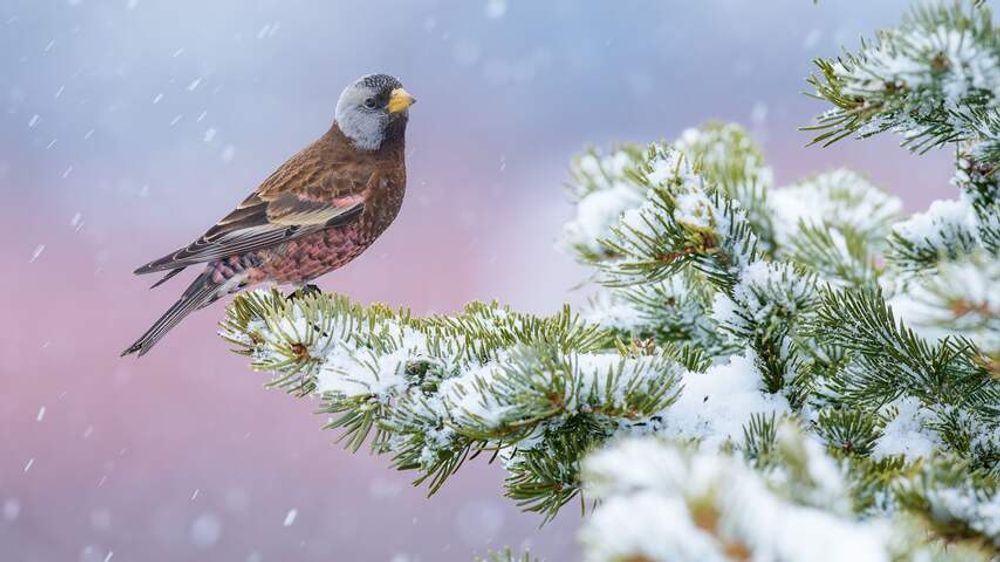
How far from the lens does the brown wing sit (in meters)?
2.32

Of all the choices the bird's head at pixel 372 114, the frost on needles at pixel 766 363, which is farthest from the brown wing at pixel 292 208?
the frost on needles at pixel 766 363

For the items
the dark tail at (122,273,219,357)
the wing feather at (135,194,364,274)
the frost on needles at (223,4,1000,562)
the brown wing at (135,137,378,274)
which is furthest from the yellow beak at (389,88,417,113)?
the frost on needles at (223,4,1000,562)

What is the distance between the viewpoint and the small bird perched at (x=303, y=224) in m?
2.30

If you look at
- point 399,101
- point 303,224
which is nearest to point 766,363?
point 303,224

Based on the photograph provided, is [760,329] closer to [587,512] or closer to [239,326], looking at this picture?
[587,512]

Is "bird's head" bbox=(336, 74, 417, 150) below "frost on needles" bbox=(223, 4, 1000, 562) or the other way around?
the other way around

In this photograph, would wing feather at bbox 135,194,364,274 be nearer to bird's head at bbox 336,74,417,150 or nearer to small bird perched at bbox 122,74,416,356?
small bird perched at bbox 122,74,416,356

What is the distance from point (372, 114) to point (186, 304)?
75 cm

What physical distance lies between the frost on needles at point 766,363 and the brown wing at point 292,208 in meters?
0.79

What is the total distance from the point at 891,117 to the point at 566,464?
56 cm

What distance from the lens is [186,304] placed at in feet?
7.31

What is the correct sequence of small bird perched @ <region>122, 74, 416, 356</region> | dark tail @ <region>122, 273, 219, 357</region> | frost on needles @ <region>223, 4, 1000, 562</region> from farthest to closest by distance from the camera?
small bird perched @ <region>122, 74, 416, 356</region> → dark tail @ <region>122, 273, 219, 357</region> → frost on needles @ <region>223, 4, 1000, 562</region>

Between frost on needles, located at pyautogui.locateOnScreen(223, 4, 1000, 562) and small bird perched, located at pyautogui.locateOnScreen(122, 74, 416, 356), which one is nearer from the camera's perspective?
frost on needles, located at pyautogui.locateOnScreen(223, 4, 1000, 562)

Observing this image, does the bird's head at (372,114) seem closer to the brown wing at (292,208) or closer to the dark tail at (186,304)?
the brown wing at (292,208)
